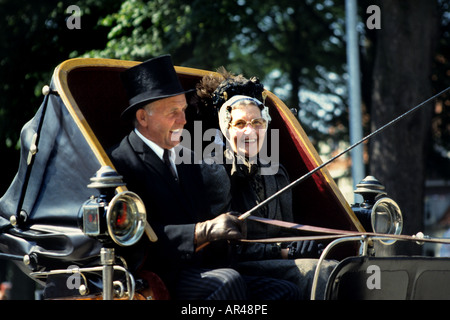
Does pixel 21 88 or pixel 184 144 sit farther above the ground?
pixel 21 88

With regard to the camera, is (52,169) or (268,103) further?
(268,103)

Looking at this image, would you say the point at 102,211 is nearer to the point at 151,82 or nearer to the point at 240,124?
the point at 151,82

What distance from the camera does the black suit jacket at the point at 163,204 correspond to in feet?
12.0

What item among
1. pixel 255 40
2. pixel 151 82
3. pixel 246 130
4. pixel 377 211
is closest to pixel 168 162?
pixel 151 82

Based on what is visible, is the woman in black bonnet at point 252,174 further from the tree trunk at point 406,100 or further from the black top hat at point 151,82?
the tree trunk at point 406,100

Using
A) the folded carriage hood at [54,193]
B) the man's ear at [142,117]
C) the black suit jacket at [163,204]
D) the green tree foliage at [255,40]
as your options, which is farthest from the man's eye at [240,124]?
the green tree foliage at [255,40]

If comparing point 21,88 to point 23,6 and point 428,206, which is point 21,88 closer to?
point 23,6

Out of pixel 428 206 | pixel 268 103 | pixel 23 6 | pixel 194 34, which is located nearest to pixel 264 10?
pixel 194 34

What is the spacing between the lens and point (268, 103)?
16.5ft

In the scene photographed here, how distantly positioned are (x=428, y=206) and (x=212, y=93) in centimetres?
2354

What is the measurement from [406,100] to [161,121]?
6124 millimetres

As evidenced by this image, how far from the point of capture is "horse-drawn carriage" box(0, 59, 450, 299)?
3363 mm

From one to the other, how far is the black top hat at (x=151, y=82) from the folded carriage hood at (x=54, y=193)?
39 cm

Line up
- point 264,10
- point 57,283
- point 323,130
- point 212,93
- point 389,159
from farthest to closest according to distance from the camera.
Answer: point 323,130 < point 264,10 < point 389,159 < point 212,93 < point 57,283
